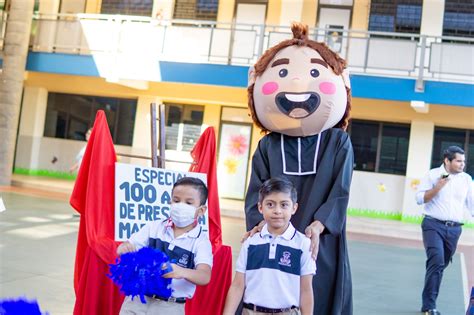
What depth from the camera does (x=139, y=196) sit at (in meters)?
4.29

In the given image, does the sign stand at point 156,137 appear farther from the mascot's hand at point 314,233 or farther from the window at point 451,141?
the window at point 451,141

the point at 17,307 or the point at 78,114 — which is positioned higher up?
the point at 78,114

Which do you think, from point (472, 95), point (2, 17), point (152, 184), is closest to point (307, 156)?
point (152, 184)

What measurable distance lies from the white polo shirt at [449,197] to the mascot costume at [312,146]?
272 centimetres

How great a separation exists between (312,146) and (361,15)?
14.0 metres

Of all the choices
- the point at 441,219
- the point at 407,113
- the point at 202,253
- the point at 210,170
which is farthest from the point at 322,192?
the point at 407,113

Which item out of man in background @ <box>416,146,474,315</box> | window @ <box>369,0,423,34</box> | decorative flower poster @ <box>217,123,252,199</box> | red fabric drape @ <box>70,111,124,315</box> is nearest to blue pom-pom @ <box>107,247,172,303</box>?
red fabric drape @ <box>70,111,124,315</box>

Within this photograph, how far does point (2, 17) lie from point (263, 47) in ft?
23.8

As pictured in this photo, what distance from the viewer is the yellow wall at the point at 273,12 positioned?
17.4 meters

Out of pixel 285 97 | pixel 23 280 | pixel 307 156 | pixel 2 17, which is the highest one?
pixel 2 17

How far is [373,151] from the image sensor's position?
55.7ft

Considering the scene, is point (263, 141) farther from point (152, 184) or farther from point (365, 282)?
point (365, 282)

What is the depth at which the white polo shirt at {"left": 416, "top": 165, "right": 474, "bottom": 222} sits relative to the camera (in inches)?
244

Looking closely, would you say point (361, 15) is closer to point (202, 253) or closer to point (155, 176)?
point (155, 176)
